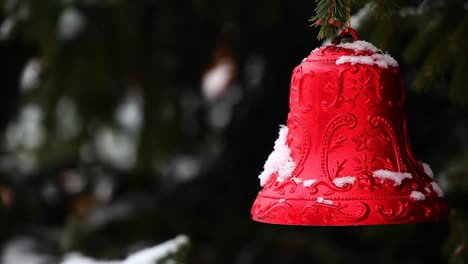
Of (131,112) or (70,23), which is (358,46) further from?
(131,112)

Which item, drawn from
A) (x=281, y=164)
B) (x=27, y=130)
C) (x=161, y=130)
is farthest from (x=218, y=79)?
(x=281, y=164)

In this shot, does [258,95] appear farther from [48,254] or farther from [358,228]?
[48,254]

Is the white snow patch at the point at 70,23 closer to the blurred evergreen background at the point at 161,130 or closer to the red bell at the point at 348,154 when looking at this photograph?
the blurred evergreen background at the point at 161,130

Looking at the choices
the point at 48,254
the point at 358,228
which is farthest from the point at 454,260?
the point at 48,254

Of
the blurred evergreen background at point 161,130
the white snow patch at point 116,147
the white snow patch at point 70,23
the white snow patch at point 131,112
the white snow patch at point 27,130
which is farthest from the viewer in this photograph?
the white snow patch at point 116,147

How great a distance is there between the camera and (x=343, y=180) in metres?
1.82

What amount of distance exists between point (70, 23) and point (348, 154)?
2642mm

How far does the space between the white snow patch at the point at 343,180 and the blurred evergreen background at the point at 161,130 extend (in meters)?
1.66

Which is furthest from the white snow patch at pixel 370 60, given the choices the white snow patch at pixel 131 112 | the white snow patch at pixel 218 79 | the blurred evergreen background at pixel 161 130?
the white snow patch at pixel 218 79

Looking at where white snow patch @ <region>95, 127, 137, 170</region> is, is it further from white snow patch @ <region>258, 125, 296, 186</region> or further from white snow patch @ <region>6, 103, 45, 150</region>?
white snow patch @ <region>258, 125, 296, 186</region>

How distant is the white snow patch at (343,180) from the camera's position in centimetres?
182

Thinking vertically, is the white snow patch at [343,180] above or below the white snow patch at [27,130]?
below

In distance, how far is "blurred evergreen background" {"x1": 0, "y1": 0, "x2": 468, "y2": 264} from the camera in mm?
4223

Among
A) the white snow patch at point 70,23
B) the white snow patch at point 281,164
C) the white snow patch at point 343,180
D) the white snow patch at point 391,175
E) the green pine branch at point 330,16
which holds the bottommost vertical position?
the white snow patch at point 391,175
